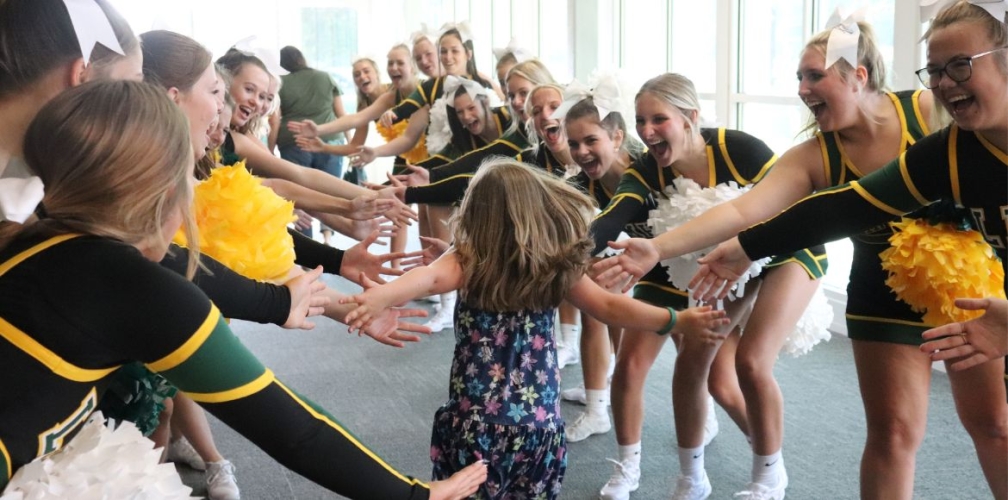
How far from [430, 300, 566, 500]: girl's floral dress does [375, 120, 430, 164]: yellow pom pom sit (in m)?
4.01

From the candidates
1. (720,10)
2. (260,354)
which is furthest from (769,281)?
(720,10)

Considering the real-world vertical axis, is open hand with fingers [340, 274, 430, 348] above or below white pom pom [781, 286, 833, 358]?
above

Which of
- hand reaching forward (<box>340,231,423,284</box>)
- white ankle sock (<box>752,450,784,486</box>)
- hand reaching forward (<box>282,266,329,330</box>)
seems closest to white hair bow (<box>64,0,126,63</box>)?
hand reaching forward (<box>282,266,329,330</box>)

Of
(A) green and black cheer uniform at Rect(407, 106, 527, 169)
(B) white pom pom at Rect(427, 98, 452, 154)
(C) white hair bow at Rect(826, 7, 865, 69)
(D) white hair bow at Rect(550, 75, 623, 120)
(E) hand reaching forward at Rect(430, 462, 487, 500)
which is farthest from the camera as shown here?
(B) white pom pom at Rect(427, 98, 452, 154)

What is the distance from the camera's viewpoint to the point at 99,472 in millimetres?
1446

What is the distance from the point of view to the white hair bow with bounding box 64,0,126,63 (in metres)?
1.73

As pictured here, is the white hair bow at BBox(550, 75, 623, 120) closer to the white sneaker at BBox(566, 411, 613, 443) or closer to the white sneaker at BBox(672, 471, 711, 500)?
the white sneaker at BBox(566, 411, 613, 443)

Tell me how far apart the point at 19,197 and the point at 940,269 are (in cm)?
187

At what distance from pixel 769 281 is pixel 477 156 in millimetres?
2317

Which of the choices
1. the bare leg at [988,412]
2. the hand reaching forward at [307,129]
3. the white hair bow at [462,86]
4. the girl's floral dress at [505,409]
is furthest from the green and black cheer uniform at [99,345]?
the hand reaching forward at [307,129]

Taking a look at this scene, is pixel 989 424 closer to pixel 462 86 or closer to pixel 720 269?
pixel 720 269

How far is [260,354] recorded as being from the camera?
18.2ft

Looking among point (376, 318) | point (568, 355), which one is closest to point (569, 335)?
point (568, 355)

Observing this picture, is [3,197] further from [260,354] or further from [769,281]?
[260,354]
